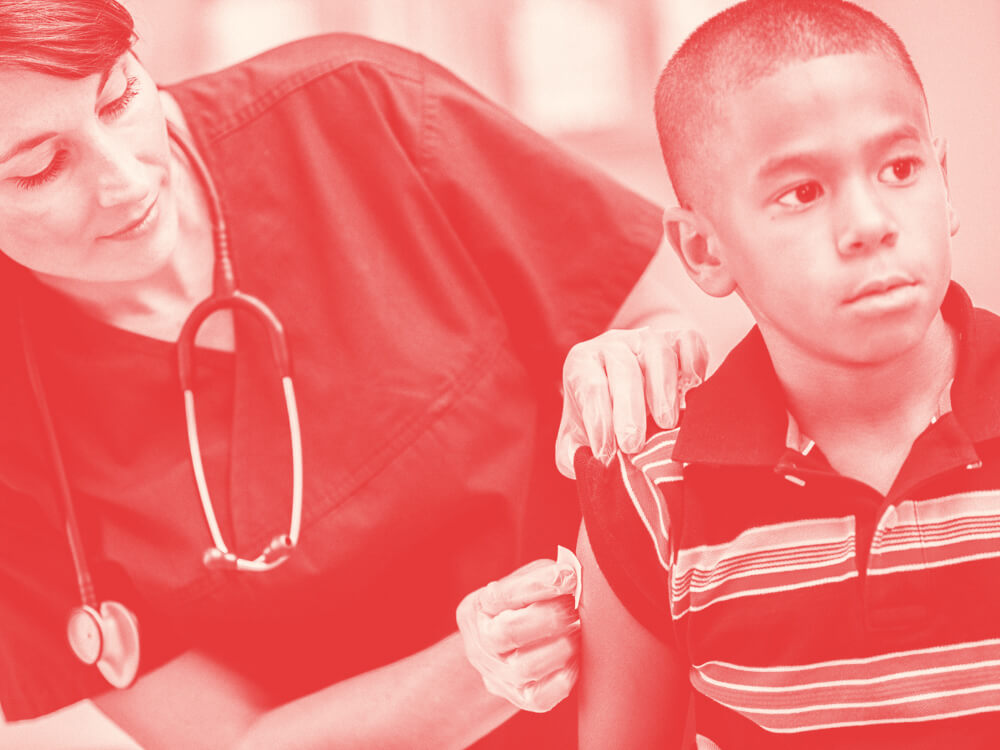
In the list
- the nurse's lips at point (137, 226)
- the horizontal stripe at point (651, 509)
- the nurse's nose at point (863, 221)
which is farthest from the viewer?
the nurse's lips at point (137, 226)

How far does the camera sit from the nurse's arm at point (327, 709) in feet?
2.53

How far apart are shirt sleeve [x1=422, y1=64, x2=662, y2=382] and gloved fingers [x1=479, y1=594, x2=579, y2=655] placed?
179 millimetres

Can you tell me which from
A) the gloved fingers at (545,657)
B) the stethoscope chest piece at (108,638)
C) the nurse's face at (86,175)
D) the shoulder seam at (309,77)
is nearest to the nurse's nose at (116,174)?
the nurse's face at (86,175)

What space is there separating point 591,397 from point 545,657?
0.53ft

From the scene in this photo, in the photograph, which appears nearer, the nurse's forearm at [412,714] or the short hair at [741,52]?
the short hair at [741,52]

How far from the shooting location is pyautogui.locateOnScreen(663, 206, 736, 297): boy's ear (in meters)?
0.61

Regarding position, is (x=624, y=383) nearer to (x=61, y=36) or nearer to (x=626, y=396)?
(x=626, y=396)

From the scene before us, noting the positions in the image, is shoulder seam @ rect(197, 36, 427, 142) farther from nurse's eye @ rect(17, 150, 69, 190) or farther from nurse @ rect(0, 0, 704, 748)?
nurse's eye @ rect(17, 150, 69, 190)

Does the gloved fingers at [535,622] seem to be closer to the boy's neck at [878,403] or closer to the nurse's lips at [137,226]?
the boy's neck at [878,403]

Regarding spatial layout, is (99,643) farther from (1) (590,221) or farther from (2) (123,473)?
(1) (590,221)

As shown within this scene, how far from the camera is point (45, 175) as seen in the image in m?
0.71

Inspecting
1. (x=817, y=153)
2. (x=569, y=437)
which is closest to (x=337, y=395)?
(x=569, y=437)

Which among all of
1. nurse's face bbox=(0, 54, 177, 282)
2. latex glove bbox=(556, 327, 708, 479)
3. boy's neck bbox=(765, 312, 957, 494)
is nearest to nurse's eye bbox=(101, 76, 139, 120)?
Answer: nurse's face bbox=(0, 54, 177, 282)

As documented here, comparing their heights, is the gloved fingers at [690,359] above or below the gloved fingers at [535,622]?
above
